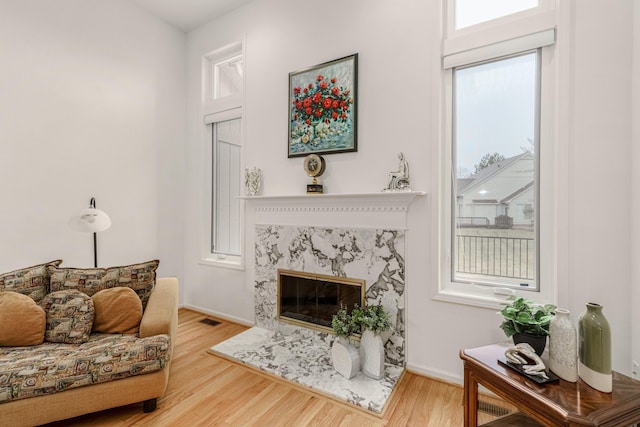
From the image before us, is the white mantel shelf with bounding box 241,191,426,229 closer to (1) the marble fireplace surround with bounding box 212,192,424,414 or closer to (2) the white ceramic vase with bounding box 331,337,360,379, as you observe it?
(1) the marble fireplace surround with bounding box 212,192,424,414

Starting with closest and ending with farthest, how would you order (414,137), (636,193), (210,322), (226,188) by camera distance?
1. (636,193)
2. (414,137)
3. (210,322)
4. (226,188)

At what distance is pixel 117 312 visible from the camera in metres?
2.21

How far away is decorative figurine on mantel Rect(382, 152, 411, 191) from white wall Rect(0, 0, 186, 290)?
9.52 feet

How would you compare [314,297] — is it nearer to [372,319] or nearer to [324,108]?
[372,319]

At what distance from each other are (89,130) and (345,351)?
3325mm

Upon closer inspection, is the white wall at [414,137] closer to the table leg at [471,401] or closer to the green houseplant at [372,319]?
the green houseplant at [372,319]

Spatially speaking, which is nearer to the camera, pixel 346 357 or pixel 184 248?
pixel 346 357

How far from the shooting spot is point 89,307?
2.16 m

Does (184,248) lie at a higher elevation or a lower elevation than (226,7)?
lower

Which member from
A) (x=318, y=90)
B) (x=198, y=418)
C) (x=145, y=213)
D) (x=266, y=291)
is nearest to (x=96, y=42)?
(x=145, y=213)

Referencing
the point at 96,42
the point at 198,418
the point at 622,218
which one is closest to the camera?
the point at 622,218

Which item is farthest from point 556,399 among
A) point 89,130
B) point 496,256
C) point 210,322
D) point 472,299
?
point 89,130

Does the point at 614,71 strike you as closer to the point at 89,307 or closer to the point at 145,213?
the point at 89,307

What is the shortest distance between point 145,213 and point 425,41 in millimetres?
3471
